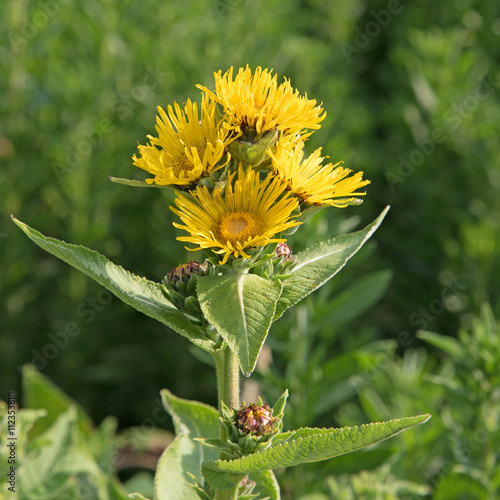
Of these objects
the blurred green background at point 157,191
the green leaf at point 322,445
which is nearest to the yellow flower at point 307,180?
the green leaf at point 322,445

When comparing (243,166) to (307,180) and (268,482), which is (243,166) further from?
(268,482)

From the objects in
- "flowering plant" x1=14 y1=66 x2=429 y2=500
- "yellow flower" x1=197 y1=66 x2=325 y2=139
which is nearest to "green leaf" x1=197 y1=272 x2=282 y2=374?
"flowering plant" x1=14 y1=66 x2=429 y2=500

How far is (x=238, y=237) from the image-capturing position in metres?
1.09

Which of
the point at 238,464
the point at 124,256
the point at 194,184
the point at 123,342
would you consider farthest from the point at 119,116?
the point at 238,464

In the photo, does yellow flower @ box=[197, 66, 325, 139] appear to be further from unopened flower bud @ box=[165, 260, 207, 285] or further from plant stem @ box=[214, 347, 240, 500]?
plant stem @ box=[214, 347, 240, 500]

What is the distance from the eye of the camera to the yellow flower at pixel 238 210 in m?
1.08

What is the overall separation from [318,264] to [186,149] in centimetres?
34

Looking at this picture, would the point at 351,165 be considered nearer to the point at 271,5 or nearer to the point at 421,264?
the point at 421,264

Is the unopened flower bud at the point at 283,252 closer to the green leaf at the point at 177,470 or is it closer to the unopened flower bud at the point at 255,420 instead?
the unopened flower bud at the point at 255,420

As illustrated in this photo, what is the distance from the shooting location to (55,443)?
193 centimetres

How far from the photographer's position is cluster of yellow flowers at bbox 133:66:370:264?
109cm

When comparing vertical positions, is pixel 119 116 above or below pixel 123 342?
above

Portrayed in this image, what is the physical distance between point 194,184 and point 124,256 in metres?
2.11

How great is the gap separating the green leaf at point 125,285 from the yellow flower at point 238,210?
0.48 feet
